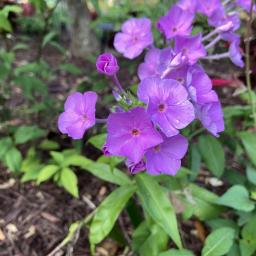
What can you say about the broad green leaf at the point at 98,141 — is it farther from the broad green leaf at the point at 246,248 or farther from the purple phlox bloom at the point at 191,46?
the broad green leaf at the point at 246,248

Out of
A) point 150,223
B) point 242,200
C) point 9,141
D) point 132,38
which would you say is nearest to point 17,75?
point 9,141

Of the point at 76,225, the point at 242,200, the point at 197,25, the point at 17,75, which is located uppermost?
the point at 197,25

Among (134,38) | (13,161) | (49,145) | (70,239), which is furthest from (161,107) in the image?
(49,145)

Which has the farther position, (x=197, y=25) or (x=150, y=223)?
(x=197, y=25)

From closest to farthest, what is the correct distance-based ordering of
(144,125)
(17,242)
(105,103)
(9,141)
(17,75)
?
(144,125) → (17,242) → (9,141) → (17,75) → (105,103)

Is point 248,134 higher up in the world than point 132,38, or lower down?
lower down

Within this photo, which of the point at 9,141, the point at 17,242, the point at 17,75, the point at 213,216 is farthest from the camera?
the point at 17,75

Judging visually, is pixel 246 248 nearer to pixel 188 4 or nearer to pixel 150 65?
pixel 150 65

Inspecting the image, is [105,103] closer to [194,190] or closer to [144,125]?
[194,190]
